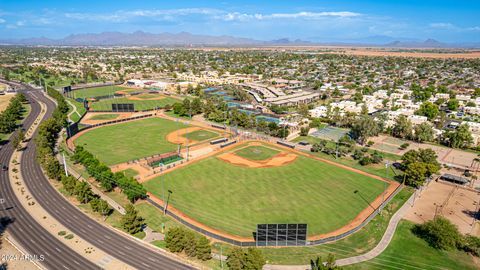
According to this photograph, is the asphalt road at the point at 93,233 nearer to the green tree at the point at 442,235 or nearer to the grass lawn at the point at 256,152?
the green tree at the point at 442,235

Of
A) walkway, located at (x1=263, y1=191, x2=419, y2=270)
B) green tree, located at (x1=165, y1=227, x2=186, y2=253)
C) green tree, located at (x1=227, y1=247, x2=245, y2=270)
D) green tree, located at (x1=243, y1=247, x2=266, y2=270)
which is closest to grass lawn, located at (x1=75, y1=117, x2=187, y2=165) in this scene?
green tree, located at (x1=165, y1=227, x2=186, y2=253)

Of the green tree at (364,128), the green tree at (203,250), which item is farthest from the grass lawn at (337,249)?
the green tree at (364,128)

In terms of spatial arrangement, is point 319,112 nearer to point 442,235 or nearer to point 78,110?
point 442,235

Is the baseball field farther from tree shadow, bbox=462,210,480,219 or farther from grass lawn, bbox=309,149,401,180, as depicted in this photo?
tree shadow, bbox=462,210,480,219

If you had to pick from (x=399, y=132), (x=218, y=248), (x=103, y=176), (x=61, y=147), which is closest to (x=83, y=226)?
(x=103, y=176)

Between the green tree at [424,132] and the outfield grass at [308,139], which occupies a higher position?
the green tree at [424,132]

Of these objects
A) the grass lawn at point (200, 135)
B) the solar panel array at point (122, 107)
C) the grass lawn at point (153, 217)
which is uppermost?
the solar panel array at point (122, 107)

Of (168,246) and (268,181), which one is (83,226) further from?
(268,181)
